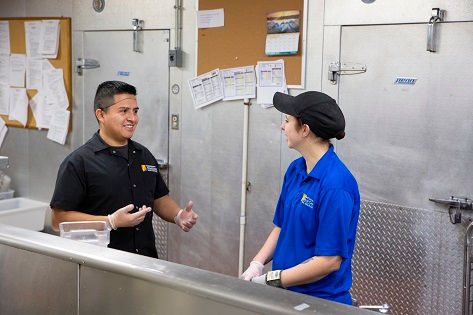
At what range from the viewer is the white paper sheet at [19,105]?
224 inches

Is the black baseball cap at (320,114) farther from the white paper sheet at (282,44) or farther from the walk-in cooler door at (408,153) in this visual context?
the white paper sheet at (282,44)

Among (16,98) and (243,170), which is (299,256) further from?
(16,98)

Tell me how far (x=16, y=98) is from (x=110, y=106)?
9.91 ft

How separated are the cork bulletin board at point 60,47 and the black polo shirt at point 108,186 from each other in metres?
2.52

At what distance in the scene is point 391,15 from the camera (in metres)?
3.78

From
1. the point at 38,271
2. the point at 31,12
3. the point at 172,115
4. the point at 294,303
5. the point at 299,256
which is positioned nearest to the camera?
the point at 294,303

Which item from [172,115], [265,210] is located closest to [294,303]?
[265,210]

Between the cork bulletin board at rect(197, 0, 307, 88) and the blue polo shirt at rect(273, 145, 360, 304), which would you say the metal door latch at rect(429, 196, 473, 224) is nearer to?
the cork bulletin board at rect(197, 0, 307, 88)

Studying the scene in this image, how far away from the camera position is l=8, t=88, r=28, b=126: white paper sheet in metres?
5.70

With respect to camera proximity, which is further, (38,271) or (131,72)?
(131,72)

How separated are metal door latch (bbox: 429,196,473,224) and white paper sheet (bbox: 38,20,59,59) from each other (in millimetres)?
3492

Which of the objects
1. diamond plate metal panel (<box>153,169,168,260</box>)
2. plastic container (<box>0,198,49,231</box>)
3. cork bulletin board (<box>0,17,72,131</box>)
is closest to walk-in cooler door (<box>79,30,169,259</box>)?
diamond plate metal panel (<box>153,169,168,260</box>)

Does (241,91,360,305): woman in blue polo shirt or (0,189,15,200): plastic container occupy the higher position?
(241,91,360,305): woman in blue polo shirt

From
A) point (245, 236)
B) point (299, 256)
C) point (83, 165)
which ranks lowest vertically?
point (245, 236)
